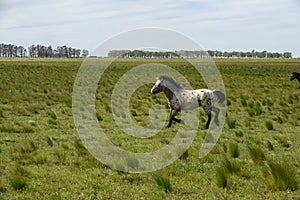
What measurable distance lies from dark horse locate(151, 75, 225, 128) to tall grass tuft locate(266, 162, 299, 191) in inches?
235

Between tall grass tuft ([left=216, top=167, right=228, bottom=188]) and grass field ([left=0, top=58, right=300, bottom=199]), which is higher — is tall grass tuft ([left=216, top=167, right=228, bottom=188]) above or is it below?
above

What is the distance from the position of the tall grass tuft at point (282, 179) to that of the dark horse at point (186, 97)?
19.6 feet

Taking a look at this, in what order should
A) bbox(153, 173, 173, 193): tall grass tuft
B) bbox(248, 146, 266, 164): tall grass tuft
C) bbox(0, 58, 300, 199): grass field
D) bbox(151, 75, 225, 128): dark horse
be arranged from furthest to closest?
bbox(151, 75, 225, 128): dark horse, bbox(248, 146, 266, 164): tall grass tuft, bbox(153, 173, 173, 193): tall grass tuft, bbox(0, 58, 300, 199): grass field

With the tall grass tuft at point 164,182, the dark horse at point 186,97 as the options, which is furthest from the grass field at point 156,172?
the dark horse at point 186,97

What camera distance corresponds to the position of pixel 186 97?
12.9m

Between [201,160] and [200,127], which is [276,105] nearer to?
[200,127]

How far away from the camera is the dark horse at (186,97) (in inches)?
503

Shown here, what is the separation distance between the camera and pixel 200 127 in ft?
42.5

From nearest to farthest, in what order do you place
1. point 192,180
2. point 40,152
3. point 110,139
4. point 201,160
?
point 192,180, point 201,160, point 40,152, point 110,139

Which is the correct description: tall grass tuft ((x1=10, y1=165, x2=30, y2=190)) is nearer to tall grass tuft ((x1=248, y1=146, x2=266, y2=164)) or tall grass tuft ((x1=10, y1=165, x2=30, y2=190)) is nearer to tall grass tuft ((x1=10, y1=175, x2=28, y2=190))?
tall grass tuft ((x1=10, y1=175, x2=28, y2=190))

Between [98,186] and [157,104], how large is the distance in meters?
13.2

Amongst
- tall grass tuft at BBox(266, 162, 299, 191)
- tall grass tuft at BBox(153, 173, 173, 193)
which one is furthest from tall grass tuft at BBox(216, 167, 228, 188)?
tall grass tuft at BBox(153, 173, 173, 193)

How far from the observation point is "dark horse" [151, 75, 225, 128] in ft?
41.9

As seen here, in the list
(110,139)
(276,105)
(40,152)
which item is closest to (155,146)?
(110,139)
